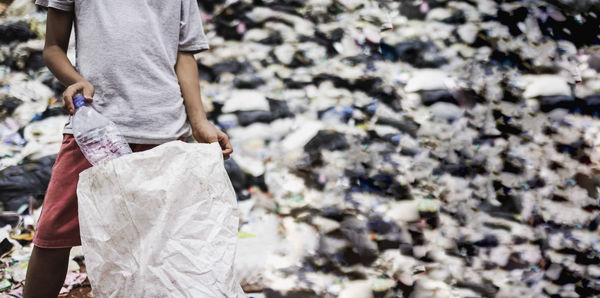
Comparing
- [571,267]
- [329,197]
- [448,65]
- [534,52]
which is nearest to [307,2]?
[448,65]

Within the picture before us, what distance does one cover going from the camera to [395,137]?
5.84ft

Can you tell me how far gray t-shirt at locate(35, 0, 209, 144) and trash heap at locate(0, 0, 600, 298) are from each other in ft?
2.46

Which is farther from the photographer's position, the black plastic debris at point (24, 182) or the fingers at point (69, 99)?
the black plastic debris at point (24, 182)

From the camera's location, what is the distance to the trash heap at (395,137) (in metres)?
1.59

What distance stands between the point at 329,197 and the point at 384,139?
1.02 ft

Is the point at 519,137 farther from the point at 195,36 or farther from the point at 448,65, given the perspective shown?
the point at 195,36

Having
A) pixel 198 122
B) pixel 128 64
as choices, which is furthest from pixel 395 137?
pixel 128 64

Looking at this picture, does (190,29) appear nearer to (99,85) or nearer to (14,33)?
(99,85)

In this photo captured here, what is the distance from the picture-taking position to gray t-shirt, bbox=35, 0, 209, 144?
2.89 ft

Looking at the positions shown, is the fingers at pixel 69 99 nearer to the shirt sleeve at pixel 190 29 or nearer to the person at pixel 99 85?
the person at pixel 99 85

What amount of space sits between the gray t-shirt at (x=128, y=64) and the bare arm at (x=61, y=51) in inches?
0.8

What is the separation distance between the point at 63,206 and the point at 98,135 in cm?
15

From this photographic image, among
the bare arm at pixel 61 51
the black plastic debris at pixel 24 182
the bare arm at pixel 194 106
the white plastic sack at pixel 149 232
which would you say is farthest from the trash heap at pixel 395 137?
the bare arm at pixel 61 51

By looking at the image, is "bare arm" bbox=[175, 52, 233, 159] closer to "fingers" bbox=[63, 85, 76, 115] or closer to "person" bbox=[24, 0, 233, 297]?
"person" bbox=[24, 0, 233, 297]
